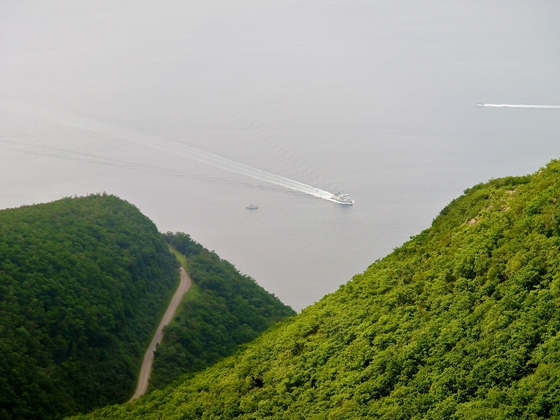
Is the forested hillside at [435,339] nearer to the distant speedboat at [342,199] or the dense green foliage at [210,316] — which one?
the dense green foliage at [210,316]

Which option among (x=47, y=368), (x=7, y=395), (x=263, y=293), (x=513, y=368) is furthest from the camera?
(x=263, y=293)

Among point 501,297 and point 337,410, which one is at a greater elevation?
point 501,297

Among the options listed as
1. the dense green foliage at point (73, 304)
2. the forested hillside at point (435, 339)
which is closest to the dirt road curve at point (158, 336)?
the dense green foliage at point (73, 304)

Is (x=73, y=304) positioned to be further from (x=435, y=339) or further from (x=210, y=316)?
(x=435, y=339)

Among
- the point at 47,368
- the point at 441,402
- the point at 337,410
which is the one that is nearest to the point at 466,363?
the point at 441,402

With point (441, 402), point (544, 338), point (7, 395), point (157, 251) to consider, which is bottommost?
point (7, 395)

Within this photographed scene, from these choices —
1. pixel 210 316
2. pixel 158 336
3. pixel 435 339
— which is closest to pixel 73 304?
pixel 158 336

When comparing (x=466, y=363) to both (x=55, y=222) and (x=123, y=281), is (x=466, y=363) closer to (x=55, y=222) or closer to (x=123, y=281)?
(x=123, y=281)

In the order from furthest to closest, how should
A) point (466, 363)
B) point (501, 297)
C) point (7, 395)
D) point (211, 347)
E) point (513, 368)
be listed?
point (211, 347) < point (7, 395) < point (501, 297) < point (466, 363) < point (513, 368)
